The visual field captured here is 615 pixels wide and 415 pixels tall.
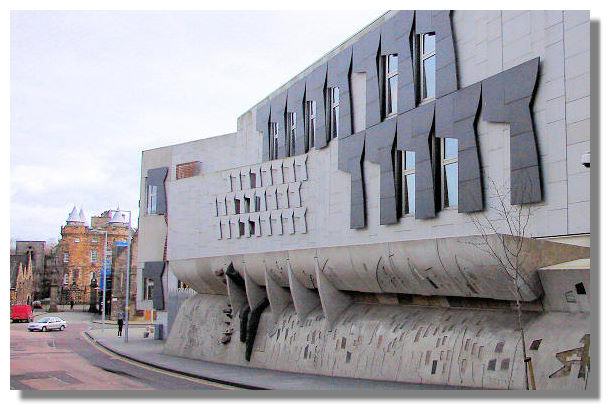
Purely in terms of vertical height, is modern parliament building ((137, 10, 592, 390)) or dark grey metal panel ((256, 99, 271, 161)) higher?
dark grey metal panel ((256, 99, 271, 161))

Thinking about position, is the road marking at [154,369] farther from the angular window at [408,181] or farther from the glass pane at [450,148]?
the glass pane at [450,148]

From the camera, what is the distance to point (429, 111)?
22.3 meters

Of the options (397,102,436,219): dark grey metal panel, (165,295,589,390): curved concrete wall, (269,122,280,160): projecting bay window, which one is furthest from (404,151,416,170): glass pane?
(269,122,280,160): projecting bay window

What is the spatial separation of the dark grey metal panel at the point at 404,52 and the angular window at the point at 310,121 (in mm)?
7715

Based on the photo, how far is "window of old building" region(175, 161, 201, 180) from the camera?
147 feet

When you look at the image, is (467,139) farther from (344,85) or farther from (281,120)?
(281,120)

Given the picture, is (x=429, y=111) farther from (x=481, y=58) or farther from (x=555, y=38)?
(x=555, y=38)

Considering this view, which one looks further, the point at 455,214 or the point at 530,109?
the point at 455,214

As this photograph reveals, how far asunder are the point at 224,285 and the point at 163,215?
18.1 metres

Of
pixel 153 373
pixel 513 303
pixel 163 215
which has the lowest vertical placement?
pixel 153 373

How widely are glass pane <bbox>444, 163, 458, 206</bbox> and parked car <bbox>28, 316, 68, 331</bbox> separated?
25607 millimetres

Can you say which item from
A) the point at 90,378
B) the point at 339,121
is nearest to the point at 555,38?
the point at 339,121

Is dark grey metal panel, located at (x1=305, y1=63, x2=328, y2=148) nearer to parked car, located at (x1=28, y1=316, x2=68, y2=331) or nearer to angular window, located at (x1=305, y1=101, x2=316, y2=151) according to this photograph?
angular window, located at (x1=305, y1=101, x2=316, y2=151)

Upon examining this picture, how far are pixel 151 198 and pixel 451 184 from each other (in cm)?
3082
